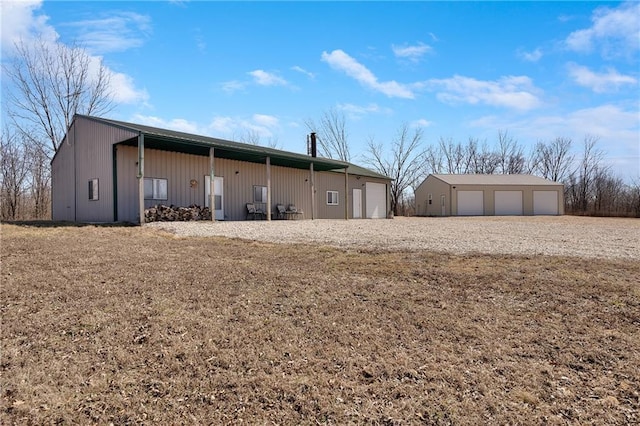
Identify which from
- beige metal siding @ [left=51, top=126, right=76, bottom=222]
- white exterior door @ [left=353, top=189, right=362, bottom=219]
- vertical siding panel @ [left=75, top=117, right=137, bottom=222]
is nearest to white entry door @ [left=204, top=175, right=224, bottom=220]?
vertical siding panel @ [left=75, top=117, right=137, bottom=222]

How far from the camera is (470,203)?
31812 millimetres

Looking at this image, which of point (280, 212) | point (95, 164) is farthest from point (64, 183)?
Result: point (280, 212)

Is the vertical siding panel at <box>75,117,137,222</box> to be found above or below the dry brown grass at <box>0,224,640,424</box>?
above

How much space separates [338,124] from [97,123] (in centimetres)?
2605

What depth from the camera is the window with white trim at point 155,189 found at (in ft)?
43.1

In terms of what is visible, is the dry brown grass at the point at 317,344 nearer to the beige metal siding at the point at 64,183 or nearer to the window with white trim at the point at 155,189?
the window with white trim at the point at 155,189

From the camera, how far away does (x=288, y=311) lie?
12.6 feet

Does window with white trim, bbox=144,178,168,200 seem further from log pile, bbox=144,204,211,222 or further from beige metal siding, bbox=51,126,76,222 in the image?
beige metal siding, bbox=51,126,76,222

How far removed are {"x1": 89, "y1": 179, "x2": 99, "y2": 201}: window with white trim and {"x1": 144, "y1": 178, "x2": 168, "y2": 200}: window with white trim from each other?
212cm

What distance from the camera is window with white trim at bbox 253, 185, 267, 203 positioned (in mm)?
16906

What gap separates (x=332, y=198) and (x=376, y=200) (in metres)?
4.18

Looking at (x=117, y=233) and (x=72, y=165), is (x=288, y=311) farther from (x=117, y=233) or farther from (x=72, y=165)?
(x=72, y=165)

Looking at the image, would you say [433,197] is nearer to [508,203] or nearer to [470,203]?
[470,203]

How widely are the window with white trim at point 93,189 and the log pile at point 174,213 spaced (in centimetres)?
276
